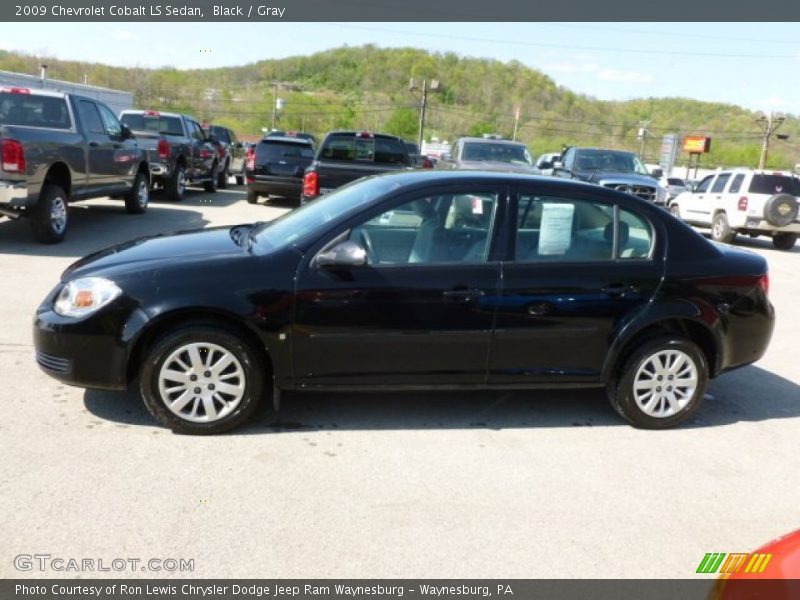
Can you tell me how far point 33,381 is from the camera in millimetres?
4938

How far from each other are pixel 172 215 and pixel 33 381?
30.7 feet

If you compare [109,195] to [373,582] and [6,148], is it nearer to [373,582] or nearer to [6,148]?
[6,148]

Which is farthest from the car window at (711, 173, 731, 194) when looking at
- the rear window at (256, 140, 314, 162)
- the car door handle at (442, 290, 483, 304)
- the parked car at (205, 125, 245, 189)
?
the car door handle at (442, 290, 483, 304)

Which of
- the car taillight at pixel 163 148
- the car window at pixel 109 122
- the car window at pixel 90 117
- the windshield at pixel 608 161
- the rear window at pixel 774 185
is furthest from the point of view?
the windshield at pixel 608 161

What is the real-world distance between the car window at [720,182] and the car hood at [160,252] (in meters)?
14.3

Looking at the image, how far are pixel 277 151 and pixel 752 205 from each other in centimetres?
1012

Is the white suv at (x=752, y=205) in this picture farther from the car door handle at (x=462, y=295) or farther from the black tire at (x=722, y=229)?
the car door handle at (x=462, y=295)

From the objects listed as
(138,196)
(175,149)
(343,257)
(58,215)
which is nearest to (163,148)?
(175,149)

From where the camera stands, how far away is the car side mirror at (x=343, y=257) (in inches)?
167

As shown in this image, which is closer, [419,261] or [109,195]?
[419,261]

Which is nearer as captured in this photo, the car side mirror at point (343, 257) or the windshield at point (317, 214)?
the car side mirror at point (343, 257)

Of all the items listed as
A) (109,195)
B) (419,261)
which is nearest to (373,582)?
(419,261)

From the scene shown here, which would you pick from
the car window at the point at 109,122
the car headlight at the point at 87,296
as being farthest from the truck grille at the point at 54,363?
the car window at the point at 109,122

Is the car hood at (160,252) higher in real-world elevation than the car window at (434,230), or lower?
lower
